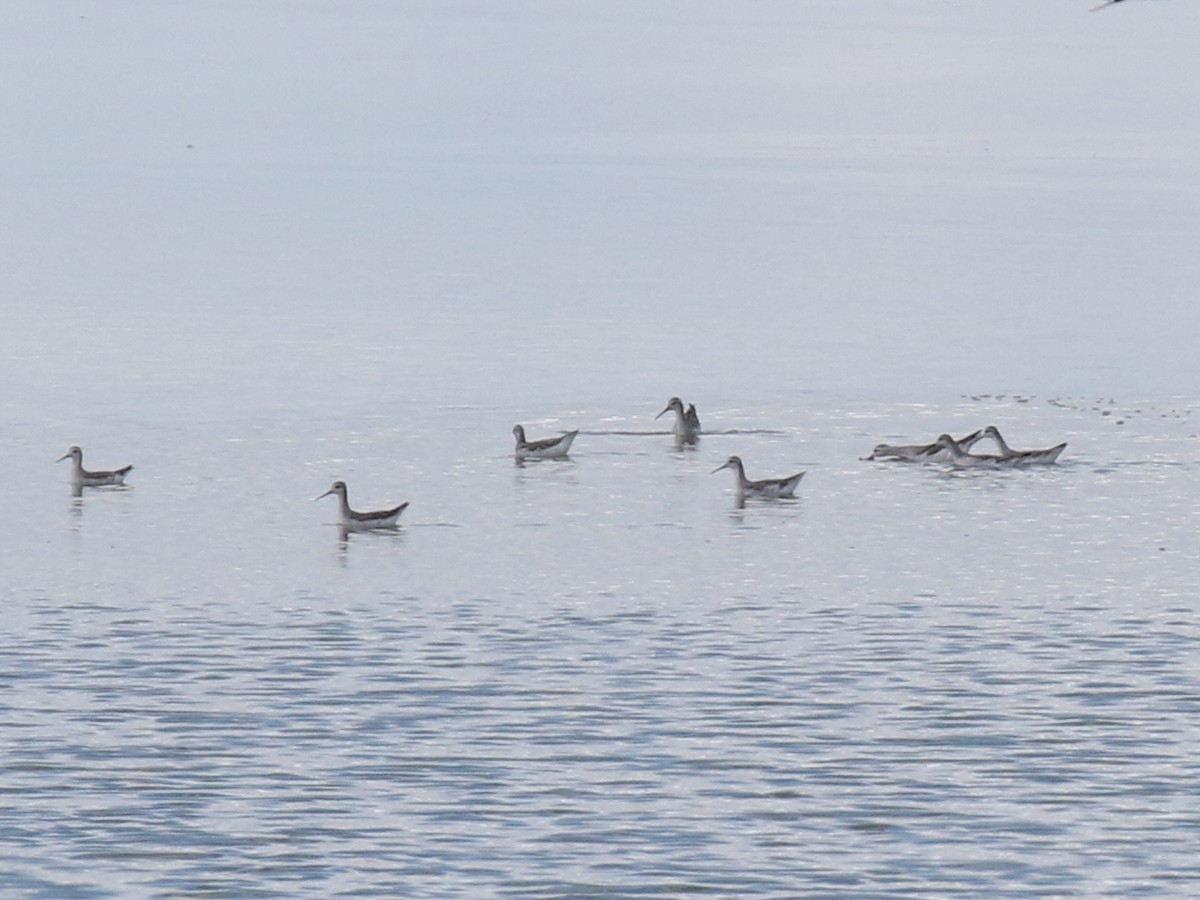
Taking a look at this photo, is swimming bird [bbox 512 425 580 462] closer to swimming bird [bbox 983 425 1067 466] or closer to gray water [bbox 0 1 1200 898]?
gray water [bbox 0 1 1200 898]

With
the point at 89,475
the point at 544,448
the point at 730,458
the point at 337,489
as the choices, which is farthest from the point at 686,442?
the point at 89,475

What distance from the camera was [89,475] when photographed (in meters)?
30.6

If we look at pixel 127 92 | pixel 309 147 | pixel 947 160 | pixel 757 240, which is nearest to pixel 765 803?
pixel 757 240

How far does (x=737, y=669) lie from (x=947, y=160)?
293 feet

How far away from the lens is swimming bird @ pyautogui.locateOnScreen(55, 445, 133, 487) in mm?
30656

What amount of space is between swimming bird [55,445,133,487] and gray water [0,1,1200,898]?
18 cm

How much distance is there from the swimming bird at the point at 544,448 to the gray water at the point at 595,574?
56cm

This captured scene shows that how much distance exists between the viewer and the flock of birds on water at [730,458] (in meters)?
28.5

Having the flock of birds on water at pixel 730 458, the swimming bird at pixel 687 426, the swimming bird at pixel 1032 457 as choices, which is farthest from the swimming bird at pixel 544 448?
the swimming bird at pixel 1032 457

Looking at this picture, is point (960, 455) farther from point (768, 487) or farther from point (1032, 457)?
point (768, 487)

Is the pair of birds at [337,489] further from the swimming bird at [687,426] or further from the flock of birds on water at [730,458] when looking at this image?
the swimming bird at [687,426]

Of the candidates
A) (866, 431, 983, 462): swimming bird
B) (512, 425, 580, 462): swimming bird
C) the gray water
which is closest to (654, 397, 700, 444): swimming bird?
the gray water

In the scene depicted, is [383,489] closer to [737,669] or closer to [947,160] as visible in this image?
[737,669]

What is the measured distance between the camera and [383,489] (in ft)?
102
